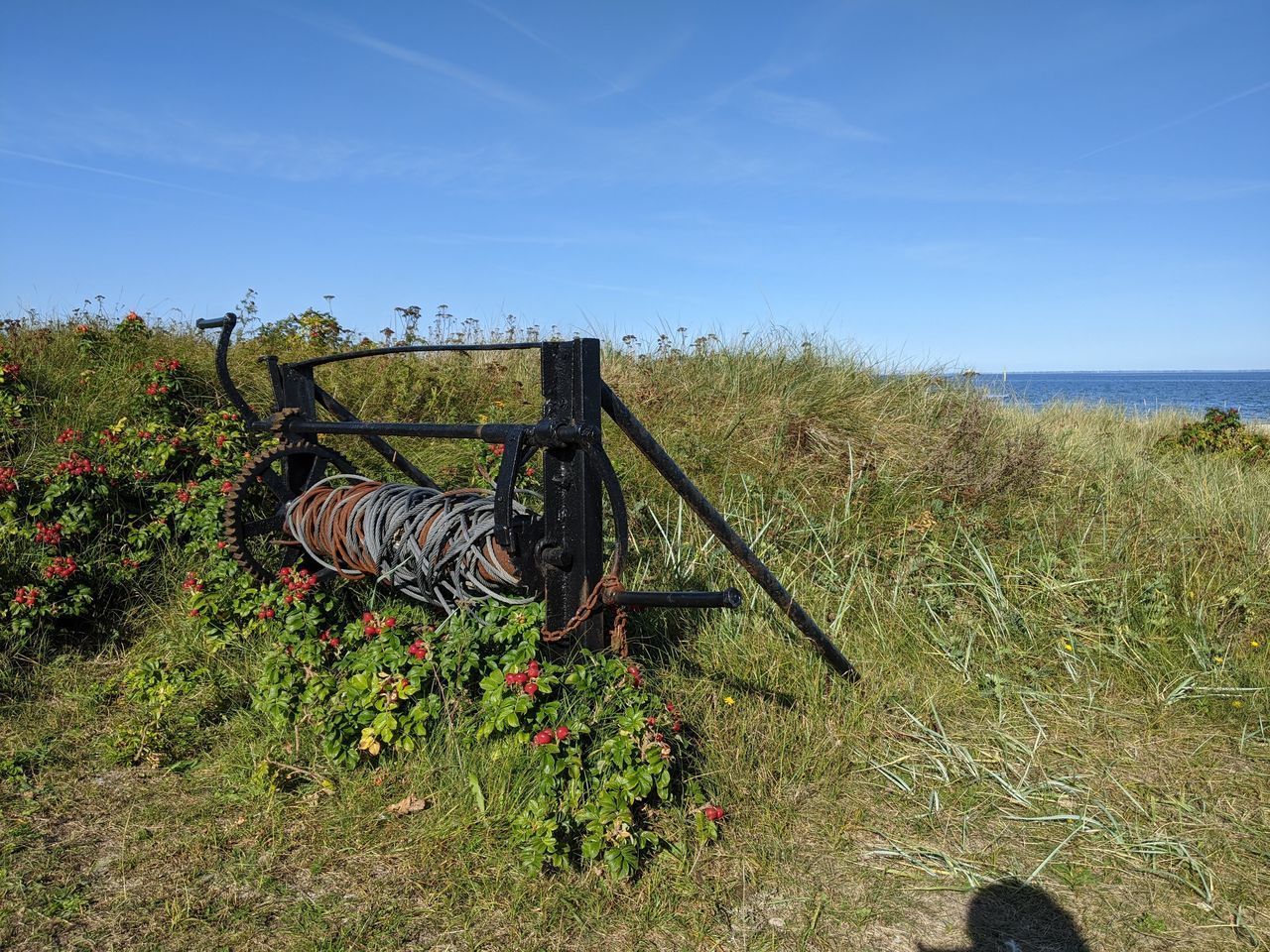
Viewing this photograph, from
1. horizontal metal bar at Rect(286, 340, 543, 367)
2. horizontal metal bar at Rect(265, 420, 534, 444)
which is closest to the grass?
horizontal metal bar at Rect(265, 420, 534, 444)

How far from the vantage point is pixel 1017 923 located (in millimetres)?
2525

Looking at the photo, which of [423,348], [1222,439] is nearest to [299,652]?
[423,348]

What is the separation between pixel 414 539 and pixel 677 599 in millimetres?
925

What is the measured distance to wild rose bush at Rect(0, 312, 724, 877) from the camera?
261 centimetres

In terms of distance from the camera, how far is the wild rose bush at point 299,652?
261 centimetres

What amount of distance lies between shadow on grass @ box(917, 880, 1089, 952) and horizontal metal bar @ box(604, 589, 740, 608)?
1.13m

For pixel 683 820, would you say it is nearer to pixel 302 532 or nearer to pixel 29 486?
pixel 302 532

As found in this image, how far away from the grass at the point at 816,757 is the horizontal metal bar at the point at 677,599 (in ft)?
2.18

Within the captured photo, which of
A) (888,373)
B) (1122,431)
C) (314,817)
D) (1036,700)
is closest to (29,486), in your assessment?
(314,817)

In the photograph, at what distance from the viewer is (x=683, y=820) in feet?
9.05

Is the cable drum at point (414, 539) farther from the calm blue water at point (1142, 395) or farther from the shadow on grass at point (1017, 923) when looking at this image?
the calm blue water at point (1142, 395)

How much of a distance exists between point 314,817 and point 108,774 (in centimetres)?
100

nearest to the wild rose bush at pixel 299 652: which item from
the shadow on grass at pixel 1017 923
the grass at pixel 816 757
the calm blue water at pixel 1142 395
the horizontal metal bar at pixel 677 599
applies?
the grass at pixel 816 757

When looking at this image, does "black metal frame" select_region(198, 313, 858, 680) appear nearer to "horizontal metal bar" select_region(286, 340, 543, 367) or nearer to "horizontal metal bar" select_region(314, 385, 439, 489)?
"horizontal metal bar" select_region(286, 340, 543, 367)
